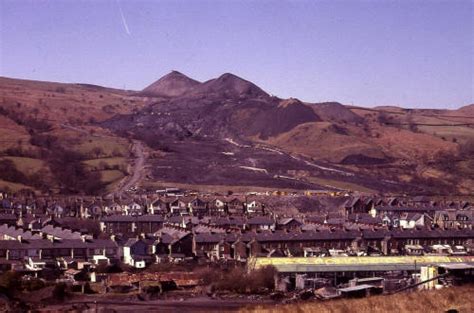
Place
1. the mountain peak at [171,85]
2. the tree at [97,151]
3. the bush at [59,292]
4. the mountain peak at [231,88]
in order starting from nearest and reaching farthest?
the bush at [59,292]
the tree at [97,151]
the mountain peak at [231,88]
the mountain peak at [171,85]

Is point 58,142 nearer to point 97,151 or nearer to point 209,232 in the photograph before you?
point 97,151

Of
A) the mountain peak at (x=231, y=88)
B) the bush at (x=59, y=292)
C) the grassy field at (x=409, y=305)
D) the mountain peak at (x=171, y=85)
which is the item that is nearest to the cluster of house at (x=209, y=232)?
the bush at (x=59, y=292)

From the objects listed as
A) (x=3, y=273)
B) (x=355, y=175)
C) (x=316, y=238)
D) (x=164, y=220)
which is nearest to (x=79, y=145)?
(x=355, y=175)

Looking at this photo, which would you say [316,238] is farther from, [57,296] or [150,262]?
[57,296]

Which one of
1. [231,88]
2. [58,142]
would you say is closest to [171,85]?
[231,88]

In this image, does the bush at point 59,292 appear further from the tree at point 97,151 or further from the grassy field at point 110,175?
the tree at point 97,151

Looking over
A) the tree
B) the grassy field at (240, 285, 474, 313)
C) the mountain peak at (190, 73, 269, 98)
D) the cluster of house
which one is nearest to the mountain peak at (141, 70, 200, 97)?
the mountain peak at (190, 73, 269, 98)
